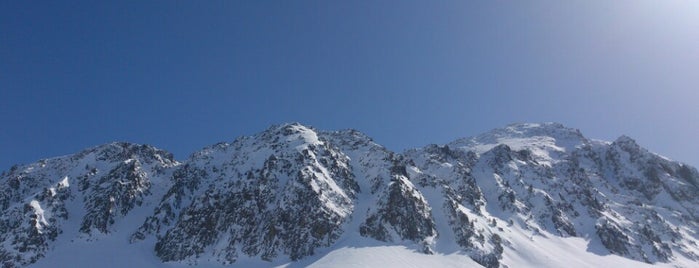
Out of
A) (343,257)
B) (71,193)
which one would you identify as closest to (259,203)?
(343,257)

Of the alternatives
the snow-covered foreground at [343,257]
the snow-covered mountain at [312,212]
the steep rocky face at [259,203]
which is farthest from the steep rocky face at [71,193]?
the steep rocky face at [259,203]

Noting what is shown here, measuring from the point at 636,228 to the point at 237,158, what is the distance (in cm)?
10572

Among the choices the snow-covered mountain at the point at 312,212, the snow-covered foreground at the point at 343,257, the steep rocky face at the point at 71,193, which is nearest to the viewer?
the snow-covered foreground at the point at 343,257

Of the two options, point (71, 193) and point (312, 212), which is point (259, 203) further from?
point (71, 193)

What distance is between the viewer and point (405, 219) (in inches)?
4065

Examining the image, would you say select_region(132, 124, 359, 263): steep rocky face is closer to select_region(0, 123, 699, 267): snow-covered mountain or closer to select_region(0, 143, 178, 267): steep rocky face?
select_region(0, 123, 699, 267): snow-covered mountain

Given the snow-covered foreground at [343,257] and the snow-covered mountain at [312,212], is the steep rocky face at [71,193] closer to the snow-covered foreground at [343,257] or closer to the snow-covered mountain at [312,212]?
the snow-covered mountain at [312,212]

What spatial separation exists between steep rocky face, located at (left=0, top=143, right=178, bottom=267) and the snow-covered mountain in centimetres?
31

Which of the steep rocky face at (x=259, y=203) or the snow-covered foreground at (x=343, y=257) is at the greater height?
the steep rocky face at (x=259, y=203)

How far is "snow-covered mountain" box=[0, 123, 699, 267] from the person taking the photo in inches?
3826

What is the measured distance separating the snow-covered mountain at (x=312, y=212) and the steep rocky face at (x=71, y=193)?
305 mm

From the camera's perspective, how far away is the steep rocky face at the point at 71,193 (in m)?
99.8

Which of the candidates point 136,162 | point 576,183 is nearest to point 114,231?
point 136,162

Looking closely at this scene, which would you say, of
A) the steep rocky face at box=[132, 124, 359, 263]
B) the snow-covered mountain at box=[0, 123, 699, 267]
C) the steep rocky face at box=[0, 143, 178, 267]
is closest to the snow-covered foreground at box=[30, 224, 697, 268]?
the snow-covered mountain at box=[0, 123, 699, 267]
